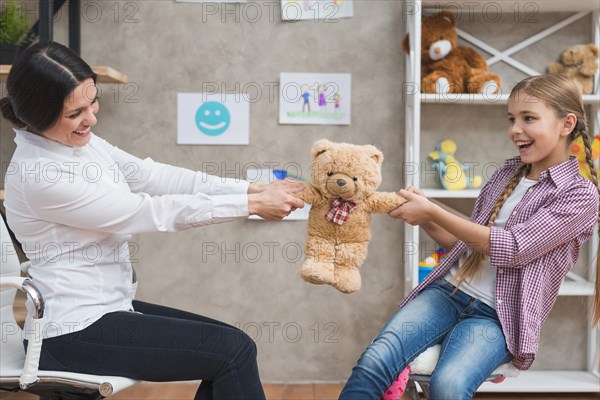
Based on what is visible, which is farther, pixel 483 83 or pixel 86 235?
pixel 483 83

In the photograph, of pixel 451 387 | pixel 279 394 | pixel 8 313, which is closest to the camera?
pixel 451 387

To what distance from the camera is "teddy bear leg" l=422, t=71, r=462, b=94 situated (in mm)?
2408

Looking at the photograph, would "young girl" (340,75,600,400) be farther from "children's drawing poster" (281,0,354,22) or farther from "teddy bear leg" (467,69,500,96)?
"children's drawing poster" (281,0,354,22)

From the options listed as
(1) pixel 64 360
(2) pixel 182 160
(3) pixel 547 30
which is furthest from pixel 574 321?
(1) pixel 64 360

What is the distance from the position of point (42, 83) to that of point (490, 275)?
1.19m

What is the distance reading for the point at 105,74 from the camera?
7.71 ft

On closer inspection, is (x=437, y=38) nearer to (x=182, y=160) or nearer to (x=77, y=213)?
(x=182, y=160)

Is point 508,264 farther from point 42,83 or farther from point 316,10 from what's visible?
point 316,10

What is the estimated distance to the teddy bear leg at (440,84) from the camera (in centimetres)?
241

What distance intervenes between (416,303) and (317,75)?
1184 millimetres

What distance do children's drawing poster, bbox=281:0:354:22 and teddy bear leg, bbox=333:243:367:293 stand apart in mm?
1204

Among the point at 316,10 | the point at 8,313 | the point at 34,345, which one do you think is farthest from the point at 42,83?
the point at 316,10

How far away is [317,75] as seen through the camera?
103 inches

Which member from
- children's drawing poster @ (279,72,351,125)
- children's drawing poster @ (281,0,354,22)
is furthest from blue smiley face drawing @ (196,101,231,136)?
children's drawing poster @ (281,0,354,22)
